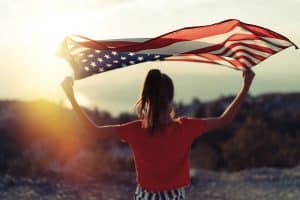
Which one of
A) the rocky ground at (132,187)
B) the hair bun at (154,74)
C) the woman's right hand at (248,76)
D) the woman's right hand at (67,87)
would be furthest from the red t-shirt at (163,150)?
the rocky ground at (132,187)

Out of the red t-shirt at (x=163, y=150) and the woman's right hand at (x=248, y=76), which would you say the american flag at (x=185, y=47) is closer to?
the woman's right hand at (x=248, y=76)

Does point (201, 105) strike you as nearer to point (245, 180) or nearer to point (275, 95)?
point (275, 95)

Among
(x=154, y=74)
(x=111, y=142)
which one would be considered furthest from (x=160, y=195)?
(x=111, y=142)

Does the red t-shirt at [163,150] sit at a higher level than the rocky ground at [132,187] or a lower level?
higher

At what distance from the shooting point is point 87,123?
6465 mm

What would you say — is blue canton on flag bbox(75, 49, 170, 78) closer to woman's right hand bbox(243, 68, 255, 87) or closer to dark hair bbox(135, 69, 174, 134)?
woman's right hand bbox(243, 68, 255, 87)

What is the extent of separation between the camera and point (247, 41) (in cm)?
776

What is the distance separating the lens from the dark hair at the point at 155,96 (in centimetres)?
615

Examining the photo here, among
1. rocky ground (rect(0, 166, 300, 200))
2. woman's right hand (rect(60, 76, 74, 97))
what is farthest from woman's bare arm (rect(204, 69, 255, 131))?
rocky ground (rect(0, 166, 300, 200))

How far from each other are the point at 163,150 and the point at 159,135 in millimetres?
123

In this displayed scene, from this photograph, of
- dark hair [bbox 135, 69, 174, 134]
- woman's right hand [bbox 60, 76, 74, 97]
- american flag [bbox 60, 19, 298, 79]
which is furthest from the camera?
american flag [bbox 60, 19, 298, 79]

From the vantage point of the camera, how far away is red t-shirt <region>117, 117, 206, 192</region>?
6227 mm

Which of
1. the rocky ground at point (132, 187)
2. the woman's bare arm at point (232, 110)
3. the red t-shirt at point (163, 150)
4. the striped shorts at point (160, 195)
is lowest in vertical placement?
the rocky ground at point (132, 187)

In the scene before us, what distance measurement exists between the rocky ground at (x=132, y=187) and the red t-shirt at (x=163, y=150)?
25.2 ft
